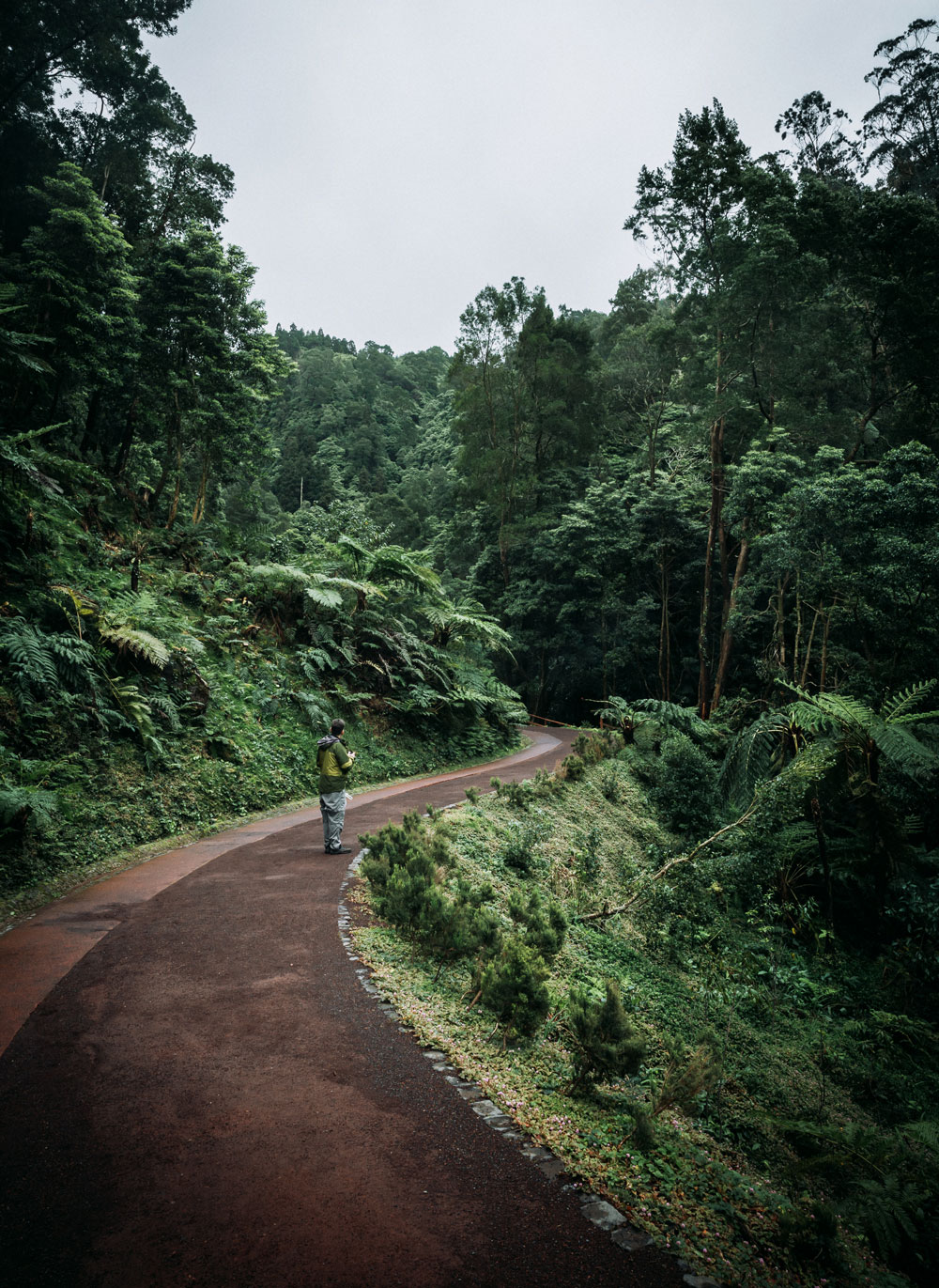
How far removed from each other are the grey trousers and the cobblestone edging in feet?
10.5

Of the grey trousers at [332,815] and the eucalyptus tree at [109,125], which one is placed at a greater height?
the eucalyptus tree at [109,125]

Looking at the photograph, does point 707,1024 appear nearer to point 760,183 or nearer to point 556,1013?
point 556,1013

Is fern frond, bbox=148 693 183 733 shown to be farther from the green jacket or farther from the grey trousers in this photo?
the grey trousers

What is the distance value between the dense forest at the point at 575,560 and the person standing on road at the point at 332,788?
79.3 inches

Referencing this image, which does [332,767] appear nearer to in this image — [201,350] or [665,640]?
[201,350]

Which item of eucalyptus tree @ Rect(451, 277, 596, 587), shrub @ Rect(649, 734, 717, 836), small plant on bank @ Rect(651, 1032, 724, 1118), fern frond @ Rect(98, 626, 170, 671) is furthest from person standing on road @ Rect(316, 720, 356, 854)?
eucalyptus tree @ Rect(451, 277, 596, 587)

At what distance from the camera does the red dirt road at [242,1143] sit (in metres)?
2.18

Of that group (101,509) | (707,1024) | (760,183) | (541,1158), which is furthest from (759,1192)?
(760,183)

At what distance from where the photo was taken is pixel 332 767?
7520 millimetres

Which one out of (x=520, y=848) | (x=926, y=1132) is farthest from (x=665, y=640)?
(x=926, y=1132)

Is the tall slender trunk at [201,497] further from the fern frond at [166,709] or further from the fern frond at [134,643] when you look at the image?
the fern frond at [166,709]

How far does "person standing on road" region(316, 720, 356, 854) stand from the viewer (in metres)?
7.50

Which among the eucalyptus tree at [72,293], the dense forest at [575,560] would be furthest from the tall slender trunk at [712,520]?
the eucalyptus tree at [72,293]

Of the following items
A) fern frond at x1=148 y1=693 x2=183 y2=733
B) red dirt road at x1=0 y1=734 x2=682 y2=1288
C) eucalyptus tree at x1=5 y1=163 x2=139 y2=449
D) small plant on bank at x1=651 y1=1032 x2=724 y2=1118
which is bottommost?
small plant on bank at x1=651 y1=1032 x2=724 y2=1118
